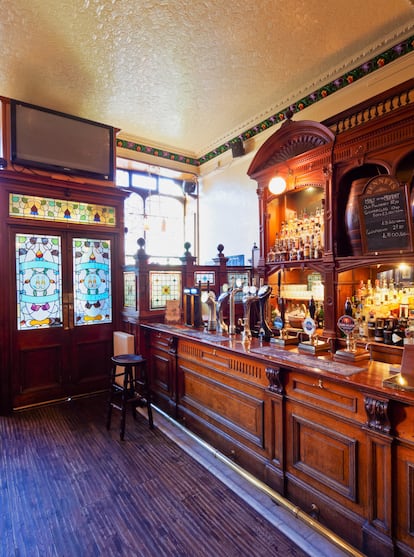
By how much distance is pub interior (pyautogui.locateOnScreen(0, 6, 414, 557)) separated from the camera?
1921 millimetres

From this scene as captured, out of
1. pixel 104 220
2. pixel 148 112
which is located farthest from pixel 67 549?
pixel 148 112

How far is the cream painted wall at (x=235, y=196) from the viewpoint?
12.8 feet

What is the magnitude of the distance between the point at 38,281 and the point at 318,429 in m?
3.66

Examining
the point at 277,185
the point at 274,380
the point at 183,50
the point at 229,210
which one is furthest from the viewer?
the point at 229,210

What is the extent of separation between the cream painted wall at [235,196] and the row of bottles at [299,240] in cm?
140

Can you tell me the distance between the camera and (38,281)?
4.18 meters

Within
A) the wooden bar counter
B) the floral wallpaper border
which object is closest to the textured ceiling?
the floral wallpaper border

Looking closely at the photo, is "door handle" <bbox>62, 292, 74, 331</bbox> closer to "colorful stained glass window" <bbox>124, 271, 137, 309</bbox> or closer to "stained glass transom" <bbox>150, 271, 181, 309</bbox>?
"colorful stained glass window" <bbox>124, 271, 137, 309</bbox>

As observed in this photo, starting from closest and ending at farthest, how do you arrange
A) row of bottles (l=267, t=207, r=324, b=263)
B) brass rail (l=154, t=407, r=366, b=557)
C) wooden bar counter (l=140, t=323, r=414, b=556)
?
wooden bar counter (l=140, t=323, r=414, b=556) → brass rail (l=154, t=407, r=366, b=557) → row of bottles (l=267, t=207, r=324, b=263)

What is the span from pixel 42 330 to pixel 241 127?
413cm

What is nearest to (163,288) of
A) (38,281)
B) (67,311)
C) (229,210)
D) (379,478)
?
(67,311)

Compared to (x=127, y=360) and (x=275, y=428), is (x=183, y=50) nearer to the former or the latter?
(x=127, y=360)

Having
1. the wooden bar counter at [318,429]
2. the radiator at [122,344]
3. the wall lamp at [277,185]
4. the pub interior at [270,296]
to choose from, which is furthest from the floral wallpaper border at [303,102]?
the radiator at [122,344]

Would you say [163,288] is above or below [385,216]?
below
